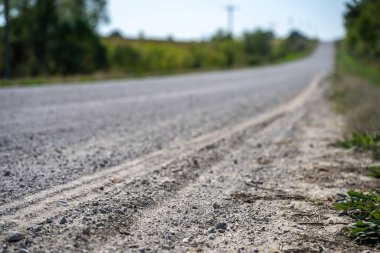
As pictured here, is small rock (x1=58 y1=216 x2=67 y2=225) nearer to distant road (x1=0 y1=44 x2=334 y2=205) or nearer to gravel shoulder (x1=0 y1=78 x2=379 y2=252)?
gravel shoulder (x1=0 y1=78 x2=379 y2=252)

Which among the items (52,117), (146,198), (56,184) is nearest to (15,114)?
(52,117)

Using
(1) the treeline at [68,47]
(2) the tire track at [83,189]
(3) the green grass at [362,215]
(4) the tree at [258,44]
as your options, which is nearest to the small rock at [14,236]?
(2) the tire track at [83,189]

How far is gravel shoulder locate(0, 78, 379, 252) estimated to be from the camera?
9.67 feet

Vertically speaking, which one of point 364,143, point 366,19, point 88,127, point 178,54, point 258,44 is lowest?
point 364,143

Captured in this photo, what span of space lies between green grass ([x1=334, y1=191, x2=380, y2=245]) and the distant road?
100 inches

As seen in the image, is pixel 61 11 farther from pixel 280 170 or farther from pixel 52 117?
pixel 280 170

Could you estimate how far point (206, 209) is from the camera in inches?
143

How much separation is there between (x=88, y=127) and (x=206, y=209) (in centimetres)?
391

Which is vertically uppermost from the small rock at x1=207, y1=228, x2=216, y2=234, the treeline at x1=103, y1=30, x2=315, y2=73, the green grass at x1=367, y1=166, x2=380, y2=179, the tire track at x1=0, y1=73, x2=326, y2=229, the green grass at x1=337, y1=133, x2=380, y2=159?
the treeline at x1=103, y1=30, x2=315, y2=73

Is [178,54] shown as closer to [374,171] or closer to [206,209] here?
[374,171]

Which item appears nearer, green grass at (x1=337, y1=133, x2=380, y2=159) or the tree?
green grass at (x1=337, y1=133, x2=380, y2=159)

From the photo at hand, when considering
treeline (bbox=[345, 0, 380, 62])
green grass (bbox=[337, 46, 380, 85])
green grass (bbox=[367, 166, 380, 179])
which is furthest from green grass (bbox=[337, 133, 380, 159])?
green grass (bbox=[337, 46, 380, 85])

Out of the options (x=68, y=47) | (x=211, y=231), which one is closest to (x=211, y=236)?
(x=211, y=231)

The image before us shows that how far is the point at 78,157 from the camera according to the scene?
5059mm
